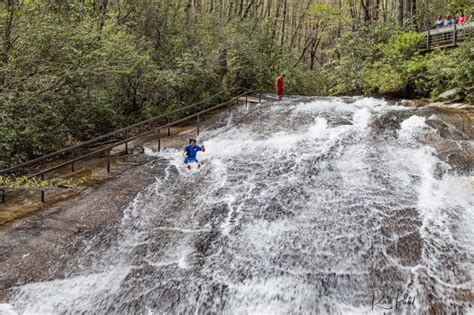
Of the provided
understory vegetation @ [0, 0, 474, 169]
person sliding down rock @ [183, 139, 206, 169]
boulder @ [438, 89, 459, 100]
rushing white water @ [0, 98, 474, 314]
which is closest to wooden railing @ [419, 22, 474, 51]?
understory vegetation @ [0, 0, 474, 169]

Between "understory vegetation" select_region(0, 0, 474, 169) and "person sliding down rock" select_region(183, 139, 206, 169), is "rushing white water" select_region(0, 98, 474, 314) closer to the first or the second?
"person sliding down rock" select_region(183, 139, 206, 169)

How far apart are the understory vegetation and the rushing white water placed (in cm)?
467

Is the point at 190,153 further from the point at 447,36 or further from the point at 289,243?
the point at 447,36

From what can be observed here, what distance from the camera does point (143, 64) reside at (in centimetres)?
1592

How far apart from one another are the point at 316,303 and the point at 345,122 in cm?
998

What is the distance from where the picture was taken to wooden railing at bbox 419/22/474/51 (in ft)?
66.1

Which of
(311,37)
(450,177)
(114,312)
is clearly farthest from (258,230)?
(311,37)

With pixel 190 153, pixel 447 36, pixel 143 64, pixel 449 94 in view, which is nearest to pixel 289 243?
pixel 190 153

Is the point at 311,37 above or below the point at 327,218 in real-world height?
above

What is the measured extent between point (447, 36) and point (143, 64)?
16409mm

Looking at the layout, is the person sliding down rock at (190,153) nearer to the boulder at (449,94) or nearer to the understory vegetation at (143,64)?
the understory vegetation at (143,64)

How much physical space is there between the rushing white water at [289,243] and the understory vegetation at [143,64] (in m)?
4.67

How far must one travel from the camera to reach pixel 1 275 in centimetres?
670

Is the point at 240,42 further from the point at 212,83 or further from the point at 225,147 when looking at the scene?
the point at 225,147
